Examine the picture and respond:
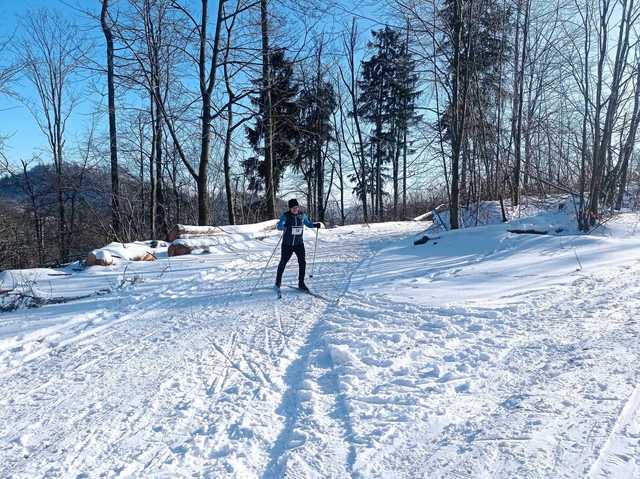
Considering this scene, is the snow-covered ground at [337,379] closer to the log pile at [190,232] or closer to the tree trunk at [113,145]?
the log pile at [190,232]

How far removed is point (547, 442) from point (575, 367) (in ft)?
4.61

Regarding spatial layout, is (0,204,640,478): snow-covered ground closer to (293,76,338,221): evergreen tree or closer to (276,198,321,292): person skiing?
(276,198,321,292): person skiing

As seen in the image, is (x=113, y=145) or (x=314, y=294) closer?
(x=314, y=294)

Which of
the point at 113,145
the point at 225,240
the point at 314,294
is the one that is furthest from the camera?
the point at 113,145

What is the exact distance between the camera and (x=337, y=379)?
399 cm

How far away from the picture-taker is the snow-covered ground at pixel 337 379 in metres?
2.78

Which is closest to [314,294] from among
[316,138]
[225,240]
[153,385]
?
[153,385]

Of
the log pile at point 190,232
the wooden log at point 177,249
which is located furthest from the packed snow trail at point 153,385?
the log pile at point 190,232

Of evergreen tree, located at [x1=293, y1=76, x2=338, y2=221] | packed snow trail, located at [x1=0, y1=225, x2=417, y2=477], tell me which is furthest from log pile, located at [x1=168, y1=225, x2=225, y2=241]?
evergreen tree, located at [x1=293, y1=76, x2=338, y2=221]

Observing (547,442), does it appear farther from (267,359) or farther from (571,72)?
(571,72)

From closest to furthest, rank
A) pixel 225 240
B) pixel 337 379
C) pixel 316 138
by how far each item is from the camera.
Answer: pixel 337 379 < pixel 225 240 < pixel 316 138

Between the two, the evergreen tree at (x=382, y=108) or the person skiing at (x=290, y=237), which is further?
the evergreen tree at (x=382, y=108)

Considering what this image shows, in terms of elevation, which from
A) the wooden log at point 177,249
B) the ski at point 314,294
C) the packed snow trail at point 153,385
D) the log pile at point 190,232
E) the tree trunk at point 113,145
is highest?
the tree trunk at point 113,145

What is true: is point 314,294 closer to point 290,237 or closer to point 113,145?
point 290,237
